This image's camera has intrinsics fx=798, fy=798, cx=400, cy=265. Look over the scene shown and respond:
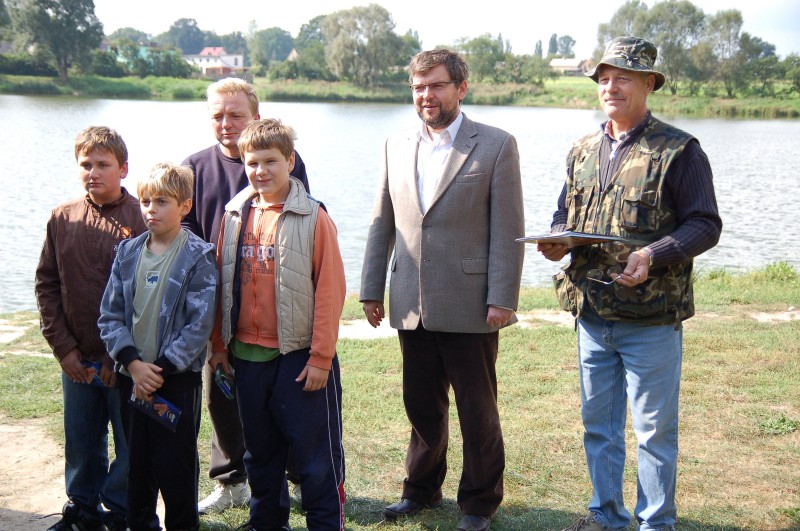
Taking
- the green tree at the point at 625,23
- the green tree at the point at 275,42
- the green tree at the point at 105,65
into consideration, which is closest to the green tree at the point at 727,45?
the green tree at the point at 625,23

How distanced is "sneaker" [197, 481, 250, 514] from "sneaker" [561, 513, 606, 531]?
5.42ft

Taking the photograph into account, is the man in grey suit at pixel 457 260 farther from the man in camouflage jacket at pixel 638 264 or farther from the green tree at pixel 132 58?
the green tree at pixel 132 58

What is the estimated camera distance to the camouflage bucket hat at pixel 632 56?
3412 millimetres

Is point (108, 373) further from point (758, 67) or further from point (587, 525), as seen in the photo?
point (758, 67)

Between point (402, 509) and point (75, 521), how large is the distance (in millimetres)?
1560

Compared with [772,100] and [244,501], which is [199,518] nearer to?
[244,501]

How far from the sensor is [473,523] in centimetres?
384

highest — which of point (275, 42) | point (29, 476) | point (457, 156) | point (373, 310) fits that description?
point (275, 42)

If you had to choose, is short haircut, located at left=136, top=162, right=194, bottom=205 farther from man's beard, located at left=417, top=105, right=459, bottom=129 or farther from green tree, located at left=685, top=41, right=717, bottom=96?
green tree, located at left=685, top=41, right=717, bottom=96

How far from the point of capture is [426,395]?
4004 millimetres

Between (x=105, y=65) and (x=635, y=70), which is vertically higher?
(x=105, y=65)

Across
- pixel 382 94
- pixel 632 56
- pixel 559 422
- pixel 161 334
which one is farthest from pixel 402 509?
pixel 382 94

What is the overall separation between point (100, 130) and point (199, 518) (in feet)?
6.35

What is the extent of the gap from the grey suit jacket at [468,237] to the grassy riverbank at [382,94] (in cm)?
4480
